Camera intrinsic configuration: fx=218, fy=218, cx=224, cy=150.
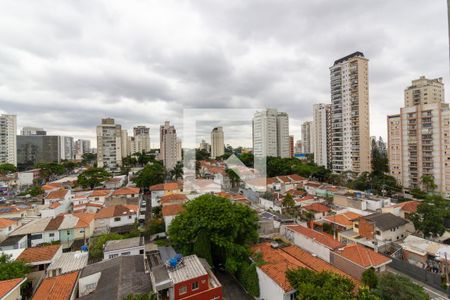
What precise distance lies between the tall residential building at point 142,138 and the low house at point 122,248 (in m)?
49.5

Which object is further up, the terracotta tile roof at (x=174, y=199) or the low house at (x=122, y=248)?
the terracotta tile roof at (x=174, y=199)

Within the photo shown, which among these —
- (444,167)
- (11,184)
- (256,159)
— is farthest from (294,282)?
(11,184)

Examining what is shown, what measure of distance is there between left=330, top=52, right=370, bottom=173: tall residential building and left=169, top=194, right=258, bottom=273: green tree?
22.4 m

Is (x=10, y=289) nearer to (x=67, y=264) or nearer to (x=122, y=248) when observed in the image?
(x=67, y=264)

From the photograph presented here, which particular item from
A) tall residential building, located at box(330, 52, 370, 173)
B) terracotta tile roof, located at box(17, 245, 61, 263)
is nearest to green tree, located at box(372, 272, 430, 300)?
terracotta tile roof, located at box(17, 245, 61, 263)

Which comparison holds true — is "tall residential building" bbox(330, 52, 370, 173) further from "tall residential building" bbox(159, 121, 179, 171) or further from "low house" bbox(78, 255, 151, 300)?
"low house" bbox(78, 255, 151, 300)

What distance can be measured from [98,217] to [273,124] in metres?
32.5

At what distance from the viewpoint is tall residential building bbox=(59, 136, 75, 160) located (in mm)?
55344

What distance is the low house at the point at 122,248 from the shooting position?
8273mm

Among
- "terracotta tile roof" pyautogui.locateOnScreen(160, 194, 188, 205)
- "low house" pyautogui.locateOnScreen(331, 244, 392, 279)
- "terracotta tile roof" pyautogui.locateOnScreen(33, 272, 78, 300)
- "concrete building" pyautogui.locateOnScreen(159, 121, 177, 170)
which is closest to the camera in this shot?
"terracotta tile roof" pyautogui.locateOnScreen(33, 272, 78, 300)

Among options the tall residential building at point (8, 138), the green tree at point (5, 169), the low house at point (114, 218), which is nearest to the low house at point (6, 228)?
the low house at point (114, 218)

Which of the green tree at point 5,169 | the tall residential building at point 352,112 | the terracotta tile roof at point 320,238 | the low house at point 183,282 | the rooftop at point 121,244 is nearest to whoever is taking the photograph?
the low house at point 183,282

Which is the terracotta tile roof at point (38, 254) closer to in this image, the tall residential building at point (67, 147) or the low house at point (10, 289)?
the low house at point (10, 289)

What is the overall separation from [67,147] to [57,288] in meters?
65.5
